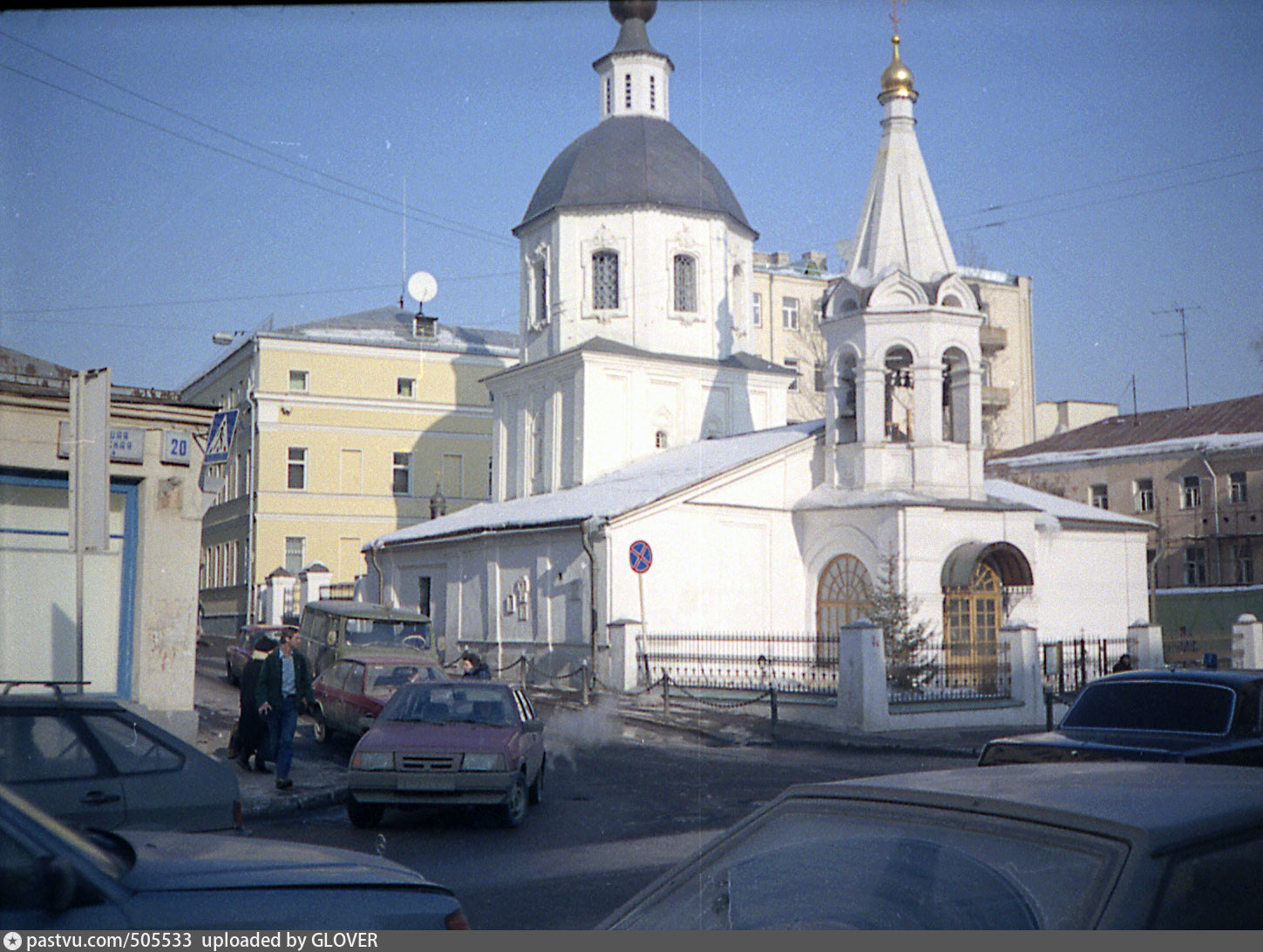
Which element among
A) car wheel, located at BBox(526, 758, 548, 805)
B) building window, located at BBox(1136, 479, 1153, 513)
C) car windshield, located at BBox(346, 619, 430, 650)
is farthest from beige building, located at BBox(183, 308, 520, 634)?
car wheel, located at BBox(526, 758, 548, 805)

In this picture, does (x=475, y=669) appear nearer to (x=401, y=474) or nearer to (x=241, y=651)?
(x=241, y=651)

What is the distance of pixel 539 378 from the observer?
38.5 meters

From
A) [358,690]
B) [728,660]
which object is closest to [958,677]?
[728,660]

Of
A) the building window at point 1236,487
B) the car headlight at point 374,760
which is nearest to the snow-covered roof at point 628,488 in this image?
the building window at point 1236,487

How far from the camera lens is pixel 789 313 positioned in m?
61.9

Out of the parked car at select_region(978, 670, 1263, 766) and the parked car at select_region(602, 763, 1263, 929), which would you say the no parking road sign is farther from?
the parked car at select_region(602, 763, 1263, 929)

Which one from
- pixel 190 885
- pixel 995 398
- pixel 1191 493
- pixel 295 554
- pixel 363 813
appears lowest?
pixel 363 813

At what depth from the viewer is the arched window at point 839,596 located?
28.9m

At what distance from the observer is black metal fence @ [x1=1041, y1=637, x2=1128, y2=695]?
79.8 ft

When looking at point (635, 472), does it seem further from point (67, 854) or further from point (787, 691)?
point (67, 854)

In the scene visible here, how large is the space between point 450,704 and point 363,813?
1399 mm

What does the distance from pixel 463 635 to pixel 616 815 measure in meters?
24.2

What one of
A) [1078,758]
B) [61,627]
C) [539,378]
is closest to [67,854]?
[1078,758]

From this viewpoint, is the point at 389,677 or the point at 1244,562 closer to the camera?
the point at 389,677
